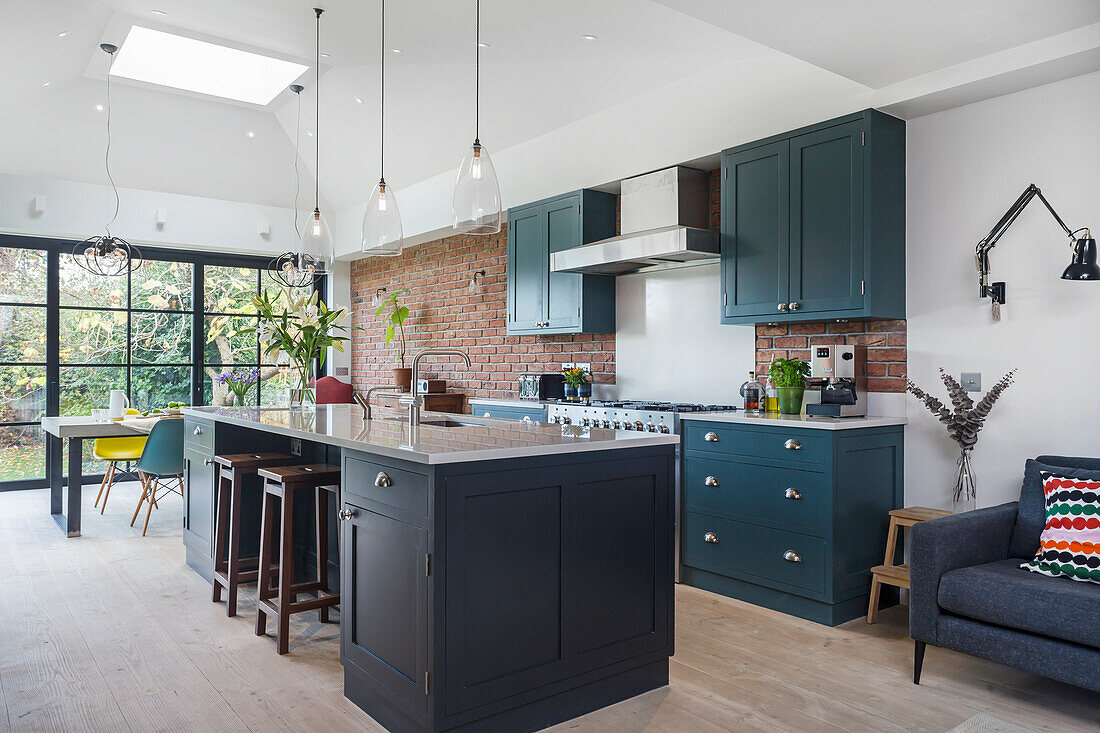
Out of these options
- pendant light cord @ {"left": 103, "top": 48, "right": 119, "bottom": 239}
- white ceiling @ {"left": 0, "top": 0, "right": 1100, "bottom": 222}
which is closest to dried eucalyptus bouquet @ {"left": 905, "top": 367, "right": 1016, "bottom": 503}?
white ceiling @ {"left": 0, "top": 0, "right": 1100, "bottom": 222}

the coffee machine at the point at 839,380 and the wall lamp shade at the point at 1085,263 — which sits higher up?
the wall lamp shade at the point at 1085,263

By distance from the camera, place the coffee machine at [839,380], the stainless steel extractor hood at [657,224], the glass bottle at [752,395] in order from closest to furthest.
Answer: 1. the coffee machine at [839,380]
2. the glass bottle at [752,395]
3. the stainless steel extractor hood at [657,224]

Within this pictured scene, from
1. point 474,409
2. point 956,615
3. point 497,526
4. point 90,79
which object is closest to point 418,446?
point 497,526

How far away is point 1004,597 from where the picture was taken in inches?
101

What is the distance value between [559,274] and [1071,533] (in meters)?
3.40

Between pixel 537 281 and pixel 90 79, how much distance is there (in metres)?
4.17

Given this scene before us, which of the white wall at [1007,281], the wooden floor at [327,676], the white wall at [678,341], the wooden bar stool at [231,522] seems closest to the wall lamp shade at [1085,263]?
the white wall at [1007,281]

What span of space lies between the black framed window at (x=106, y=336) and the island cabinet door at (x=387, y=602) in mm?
4302

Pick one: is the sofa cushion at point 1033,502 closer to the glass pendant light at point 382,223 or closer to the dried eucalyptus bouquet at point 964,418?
the dried eucalyptus bouquet at point 964,418

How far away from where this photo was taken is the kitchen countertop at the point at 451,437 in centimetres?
230

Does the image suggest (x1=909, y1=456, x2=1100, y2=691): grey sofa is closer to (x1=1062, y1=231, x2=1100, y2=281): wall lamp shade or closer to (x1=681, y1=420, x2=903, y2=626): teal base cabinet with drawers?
(x1=681, y1=420, x2=903, y2=626): teal base cabinet with drawers

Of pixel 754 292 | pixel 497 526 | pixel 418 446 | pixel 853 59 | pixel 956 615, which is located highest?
pixel 853 59

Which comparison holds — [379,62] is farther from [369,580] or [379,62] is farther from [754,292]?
[369,580]

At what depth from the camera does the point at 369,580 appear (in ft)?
8.34
